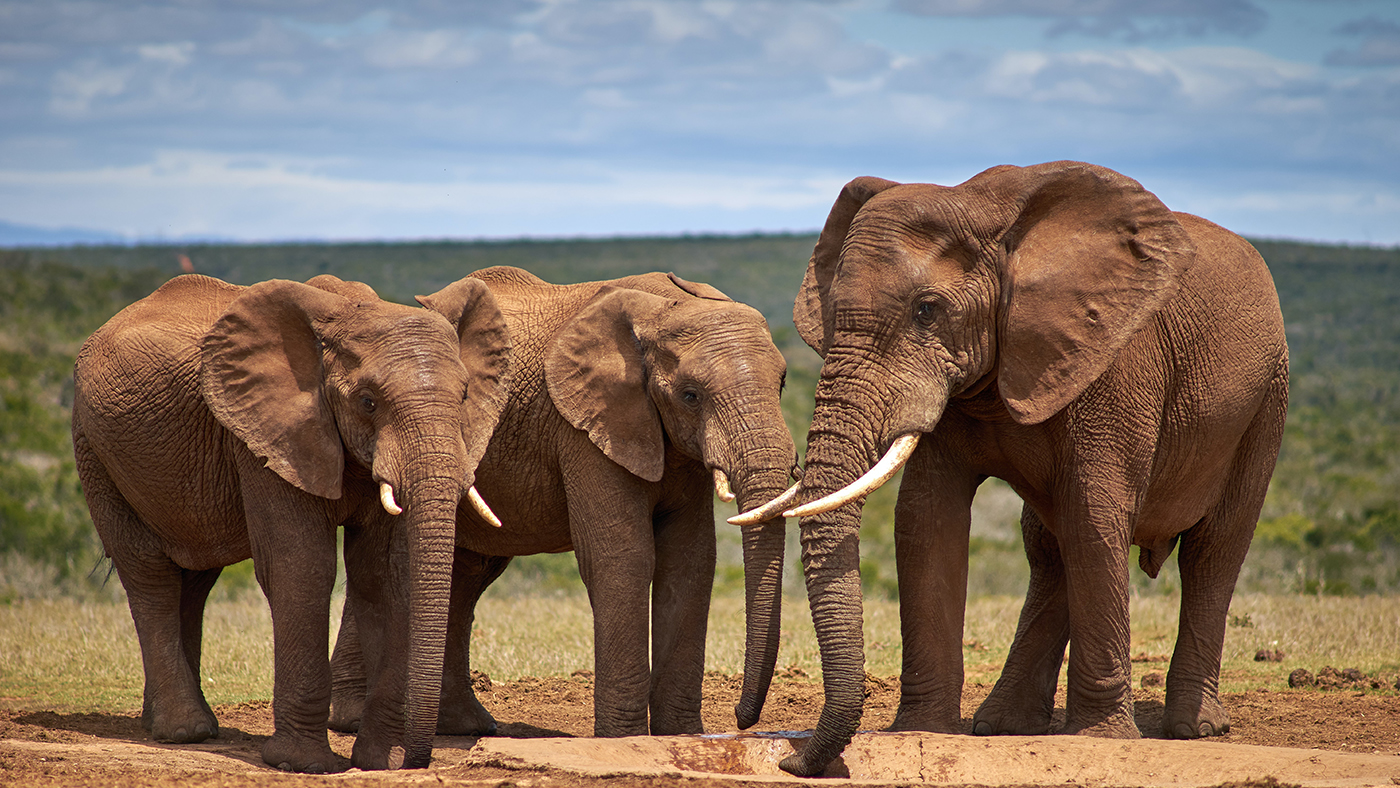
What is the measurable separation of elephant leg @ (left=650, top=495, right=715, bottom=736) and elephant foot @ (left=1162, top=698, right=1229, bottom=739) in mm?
2907

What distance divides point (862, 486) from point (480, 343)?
255 centimetres

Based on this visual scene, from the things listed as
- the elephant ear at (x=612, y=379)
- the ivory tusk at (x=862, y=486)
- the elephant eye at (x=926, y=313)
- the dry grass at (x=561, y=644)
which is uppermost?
the elephant eye at (x=926, y=313)

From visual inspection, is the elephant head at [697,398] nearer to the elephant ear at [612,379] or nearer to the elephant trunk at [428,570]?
the elephant ear at [612,379]

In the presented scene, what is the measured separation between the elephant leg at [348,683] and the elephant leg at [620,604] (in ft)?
6.62

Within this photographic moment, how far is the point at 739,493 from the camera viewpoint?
710cm

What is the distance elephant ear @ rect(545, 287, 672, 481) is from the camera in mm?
7648

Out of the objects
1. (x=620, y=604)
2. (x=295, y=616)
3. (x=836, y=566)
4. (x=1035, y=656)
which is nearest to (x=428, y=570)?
(x=295, y=616)

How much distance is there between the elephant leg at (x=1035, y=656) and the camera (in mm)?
8562

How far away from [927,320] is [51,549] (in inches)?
598

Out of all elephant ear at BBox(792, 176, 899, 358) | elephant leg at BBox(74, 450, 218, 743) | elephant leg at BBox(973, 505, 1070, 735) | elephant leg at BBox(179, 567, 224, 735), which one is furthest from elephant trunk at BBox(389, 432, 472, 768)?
elephant leg at BBox(973, 505, 1070, 735)

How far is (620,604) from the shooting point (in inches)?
301

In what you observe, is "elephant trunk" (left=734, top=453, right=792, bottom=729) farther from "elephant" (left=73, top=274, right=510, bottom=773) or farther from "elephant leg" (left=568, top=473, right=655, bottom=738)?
"elephant" (left=73, top=274, right=510, bottom=773)

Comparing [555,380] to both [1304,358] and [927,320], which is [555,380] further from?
[1304,358]

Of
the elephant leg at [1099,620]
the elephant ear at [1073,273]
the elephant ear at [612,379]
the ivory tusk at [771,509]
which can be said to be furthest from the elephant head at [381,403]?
the elephant leg at [1099,620]
